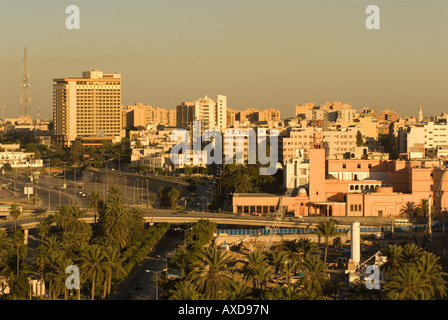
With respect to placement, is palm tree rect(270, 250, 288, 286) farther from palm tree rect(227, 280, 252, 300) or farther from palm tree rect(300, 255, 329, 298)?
palm tree rect(227, 280, 252, 300)

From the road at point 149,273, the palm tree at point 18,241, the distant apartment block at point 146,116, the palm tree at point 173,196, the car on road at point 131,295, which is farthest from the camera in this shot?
the distant apartment block at point 146,116

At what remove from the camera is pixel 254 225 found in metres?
41.6

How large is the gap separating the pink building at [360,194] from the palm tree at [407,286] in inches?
676

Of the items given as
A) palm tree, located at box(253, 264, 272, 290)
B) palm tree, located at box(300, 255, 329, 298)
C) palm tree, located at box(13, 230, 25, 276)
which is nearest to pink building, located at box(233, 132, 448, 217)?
palm tree, located at box(13, 230, 25, 276)

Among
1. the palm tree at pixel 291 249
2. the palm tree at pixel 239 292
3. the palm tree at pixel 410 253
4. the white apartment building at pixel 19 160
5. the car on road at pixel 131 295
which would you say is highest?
the white apartment building at pixel 19 160

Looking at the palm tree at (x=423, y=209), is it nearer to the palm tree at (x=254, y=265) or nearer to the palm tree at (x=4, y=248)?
the palm tree at (x=254, y=265)

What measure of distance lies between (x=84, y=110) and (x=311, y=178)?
229ft

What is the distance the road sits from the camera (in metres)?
29.5

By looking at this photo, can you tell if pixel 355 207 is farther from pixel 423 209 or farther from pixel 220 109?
pixel 220 109

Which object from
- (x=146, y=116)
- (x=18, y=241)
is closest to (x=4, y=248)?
(x=18, y=241)

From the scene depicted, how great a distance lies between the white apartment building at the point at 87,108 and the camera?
360ft

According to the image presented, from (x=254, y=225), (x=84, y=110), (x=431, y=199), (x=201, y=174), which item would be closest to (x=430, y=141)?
(x=201, y=174)

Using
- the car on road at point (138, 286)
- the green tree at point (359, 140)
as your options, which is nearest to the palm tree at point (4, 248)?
the car on road at point (138, 286)

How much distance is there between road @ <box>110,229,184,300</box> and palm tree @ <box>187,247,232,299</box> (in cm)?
244
